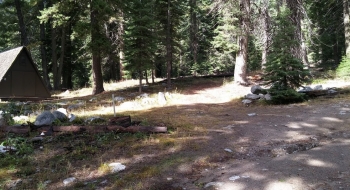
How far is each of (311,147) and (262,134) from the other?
120cm

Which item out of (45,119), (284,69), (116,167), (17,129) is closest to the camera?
(116,167)

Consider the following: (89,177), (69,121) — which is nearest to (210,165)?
(89,177)

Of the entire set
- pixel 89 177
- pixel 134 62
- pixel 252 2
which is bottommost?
pixel 89 177

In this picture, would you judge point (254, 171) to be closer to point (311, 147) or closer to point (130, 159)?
point (311, 147)

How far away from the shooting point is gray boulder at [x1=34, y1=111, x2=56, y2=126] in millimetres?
7242

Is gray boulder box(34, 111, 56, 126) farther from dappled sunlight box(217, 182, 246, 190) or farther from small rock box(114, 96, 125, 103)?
dappled sunlight box(217, 182, 246, 190)

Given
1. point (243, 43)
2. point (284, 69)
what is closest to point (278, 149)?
point (284, 69)

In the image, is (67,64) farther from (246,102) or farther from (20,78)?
(246,102)

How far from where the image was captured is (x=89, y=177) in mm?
4203

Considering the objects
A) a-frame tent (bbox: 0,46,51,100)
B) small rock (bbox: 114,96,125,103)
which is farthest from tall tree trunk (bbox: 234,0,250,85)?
a-frame tent (bbox: 0,46,51,100)

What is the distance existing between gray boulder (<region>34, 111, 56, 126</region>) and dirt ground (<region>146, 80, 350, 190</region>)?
14.3 ft

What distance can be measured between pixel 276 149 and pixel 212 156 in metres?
1.31

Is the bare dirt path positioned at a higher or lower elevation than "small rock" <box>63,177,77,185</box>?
higher

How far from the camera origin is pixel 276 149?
16.6ft
